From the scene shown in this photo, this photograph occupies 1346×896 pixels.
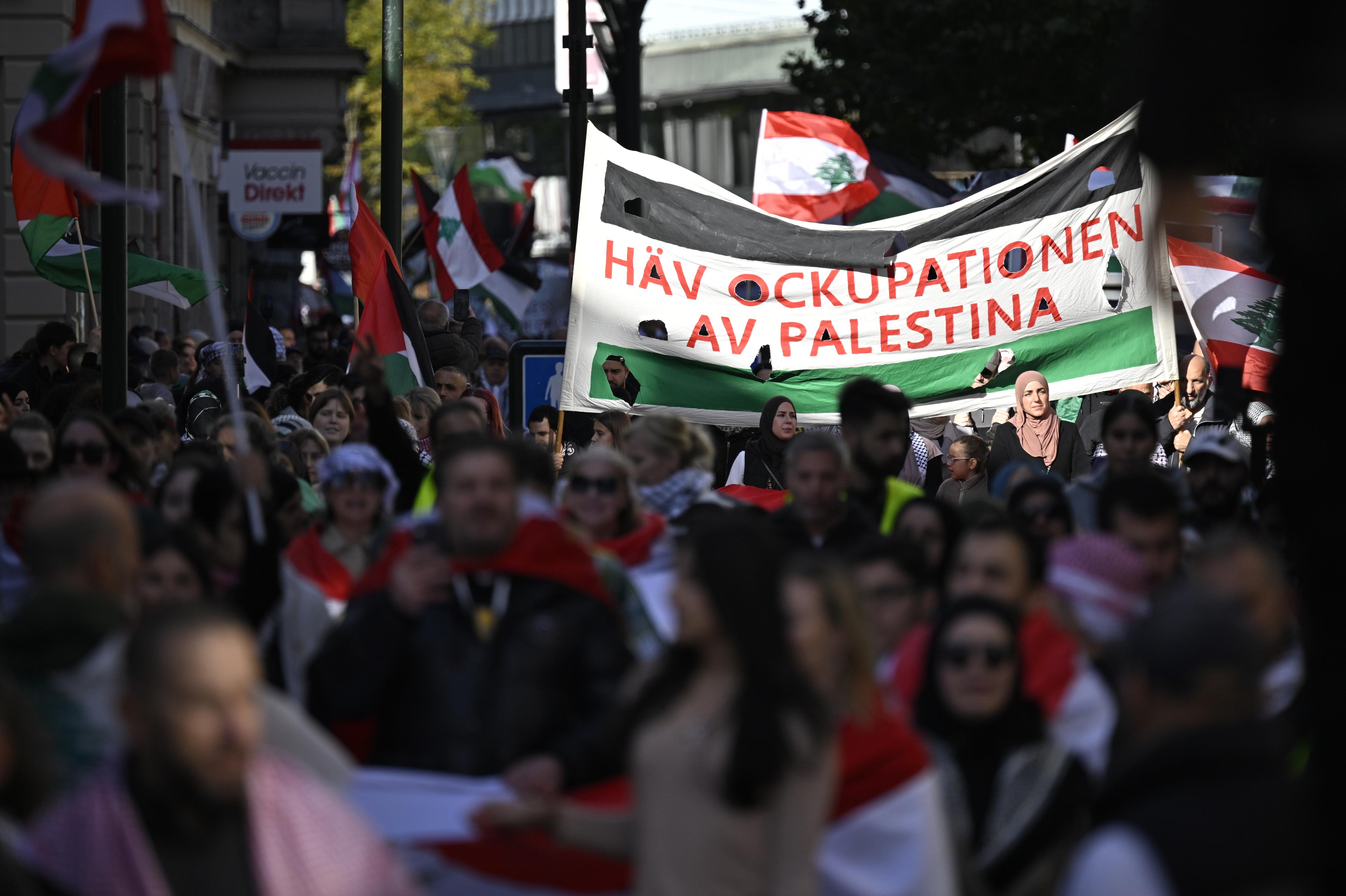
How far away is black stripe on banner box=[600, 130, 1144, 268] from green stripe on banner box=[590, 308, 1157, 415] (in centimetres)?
60

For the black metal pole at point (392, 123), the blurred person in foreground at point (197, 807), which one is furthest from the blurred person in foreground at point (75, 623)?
the black metal pole at point (392, 123)

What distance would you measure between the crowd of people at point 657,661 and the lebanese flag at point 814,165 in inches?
351

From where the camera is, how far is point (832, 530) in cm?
633

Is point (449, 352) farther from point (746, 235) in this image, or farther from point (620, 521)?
point (620, 521)

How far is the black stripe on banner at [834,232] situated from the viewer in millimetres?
10375

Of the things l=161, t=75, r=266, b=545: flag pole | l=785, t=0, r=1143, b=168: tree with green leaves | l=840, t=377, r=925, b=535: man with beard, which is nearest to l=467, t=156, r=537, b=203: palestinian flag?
l=785, t=0, r=1143, b=168: tree with green leaves

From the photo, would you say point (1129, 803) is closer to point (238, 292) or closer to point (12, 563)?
point (12, 563)

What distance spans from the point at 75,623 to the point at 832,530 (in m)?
2.80

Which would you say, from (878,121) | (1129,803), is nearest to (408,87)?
(878,121)

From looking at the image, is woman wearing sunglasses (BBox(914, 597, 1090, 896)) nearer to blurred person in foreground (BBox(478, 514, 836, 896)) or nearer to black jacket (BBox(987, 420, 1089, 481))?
blurred person in foreground (BBox(478, 514, 836, 896))

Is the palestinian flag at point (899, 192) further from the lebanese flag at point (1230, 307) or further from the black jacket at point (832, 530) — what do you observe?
the black jacket at point (832, 530)

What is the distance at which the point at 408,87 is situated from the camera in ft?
171

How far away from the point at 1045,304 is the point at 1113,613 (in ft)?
18.2

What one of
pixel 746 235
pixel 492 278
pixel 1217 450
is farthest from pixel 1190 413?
pixel 492 278
